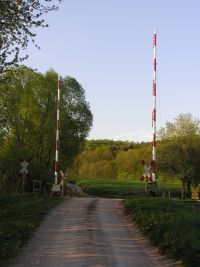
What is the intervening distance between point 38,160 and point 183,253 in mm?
40907

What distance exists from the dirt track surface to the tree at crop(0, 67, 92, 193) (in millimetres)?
29963

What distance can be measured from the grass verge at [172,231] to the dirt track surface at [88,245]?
344mm

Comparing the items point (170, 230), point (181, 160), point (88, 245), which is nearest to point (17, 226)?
point (88, 245)

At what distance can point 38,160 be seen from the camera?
53.0 meters

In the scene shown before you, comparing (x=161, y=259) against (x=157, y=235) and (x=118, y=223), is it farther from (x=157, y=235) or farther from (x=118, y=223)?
(x=118, y=223)

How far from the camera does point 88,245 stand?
14.8m

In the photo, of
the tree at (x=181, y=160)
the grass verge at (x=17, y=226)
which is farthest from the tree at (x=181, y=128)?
the grass verge at (x=17, y=226)

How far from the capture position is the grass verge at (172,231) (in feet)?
42.5

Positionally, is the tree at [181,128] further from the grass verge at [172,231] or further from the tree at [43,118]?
the grass verge at [172,231]

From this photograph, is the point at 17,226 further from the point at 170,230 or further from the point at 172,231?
the point at 172,231

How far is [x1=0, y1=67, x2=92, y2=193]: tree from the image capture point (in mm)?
Result: 52844

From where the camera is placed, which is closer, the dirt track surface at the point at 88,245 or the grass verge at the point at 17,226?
the dirt track surface at the point at 88,245

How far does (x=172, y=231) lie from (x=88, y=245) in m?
2.74

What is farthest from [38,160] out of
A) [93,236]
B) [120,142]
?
[120,142]
